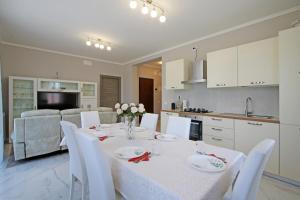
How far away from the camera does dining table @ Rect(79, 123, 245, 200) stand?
0.82 m

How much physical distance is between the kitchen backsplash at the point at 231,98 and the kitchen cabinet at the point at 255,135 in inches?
22.1

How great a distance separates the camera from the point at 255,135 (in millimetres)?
2330

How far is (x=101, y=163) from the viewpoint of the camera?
1.06m

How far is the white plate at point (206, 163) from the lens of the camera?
3.38 feet

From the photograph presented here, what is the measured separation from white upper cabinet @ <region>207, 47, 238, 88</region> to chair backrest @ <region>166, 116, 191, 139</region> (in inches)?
51.4

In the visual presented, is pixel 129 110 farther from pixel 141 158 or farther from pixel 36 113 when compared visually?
pixel 36 113

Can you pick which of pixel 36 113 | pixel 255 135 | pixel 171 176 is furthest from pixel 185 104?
pixel 36 113

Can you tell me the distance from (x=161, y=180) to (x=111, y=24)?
2888 mm

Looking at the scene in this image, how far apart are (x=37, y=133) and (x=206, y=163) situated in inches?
115

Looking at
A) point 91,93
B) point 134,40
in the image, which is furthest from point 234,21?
point 91,93

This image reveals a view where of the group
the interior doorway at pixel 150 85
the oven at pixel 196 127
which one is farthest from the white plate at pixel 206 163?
the interior doorway at pixel 150 85

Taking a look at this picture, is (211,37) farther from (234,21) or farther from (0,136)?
(0,136)

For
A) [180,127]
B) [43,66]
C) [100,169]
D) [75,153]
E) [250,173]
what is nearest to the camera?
[250,173]

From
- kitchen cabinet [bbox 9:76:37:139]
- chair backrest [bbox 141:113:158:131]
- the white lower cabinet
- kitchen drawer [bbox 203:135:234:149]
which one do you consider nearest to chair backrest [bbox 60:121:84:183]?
chair backrest [bbox 141:113:158:131]
